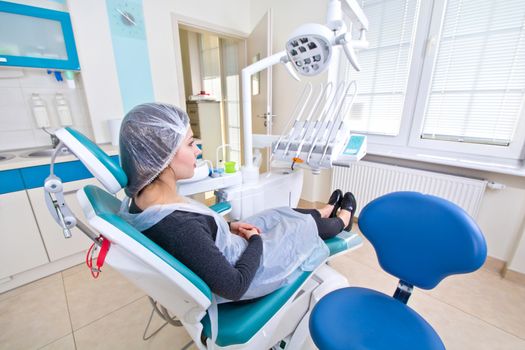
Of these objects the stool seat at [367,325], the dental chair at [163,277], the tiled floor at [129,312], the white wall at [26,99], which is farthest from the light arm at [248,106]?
the white wall at [26,99]

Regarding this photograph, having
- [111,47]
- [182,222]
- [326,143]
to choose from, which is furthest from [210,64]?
[182,222]

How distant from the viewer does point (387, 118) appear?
6.85ft

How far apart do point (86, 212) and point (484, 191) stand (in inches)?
89.6

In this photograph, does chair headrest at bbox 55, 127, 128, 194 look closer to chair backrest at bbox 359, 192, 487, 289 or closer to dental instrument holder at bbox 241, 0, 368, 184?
dental instrument holder at bbox 241, 0, 368, 184

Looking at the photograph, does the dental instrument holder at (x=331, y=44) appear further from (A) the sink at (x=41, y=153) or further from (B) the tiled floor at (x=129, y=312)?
(A) the sink at (x=41, y=153)

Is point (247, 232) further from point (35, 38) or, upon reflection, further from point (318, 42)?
point (35, 38)

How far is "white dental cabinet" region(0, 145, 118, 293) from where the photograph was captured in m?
1.46

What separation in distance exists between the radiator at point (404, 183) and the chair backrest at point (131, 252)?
6.16ft

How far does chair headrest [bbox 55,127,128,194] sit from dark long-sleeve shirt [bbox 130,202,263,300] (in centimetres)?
17

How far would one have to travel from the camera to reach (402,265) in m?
0.86

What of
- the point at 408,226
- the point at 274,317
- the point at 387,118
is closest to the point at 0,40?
the point at 274,317

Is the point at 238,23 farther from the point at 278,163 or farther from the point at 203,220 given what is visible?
the point at 203,220

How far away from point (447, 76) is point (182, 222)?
2.14 metres

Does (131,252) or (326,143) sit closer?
(131,252)
